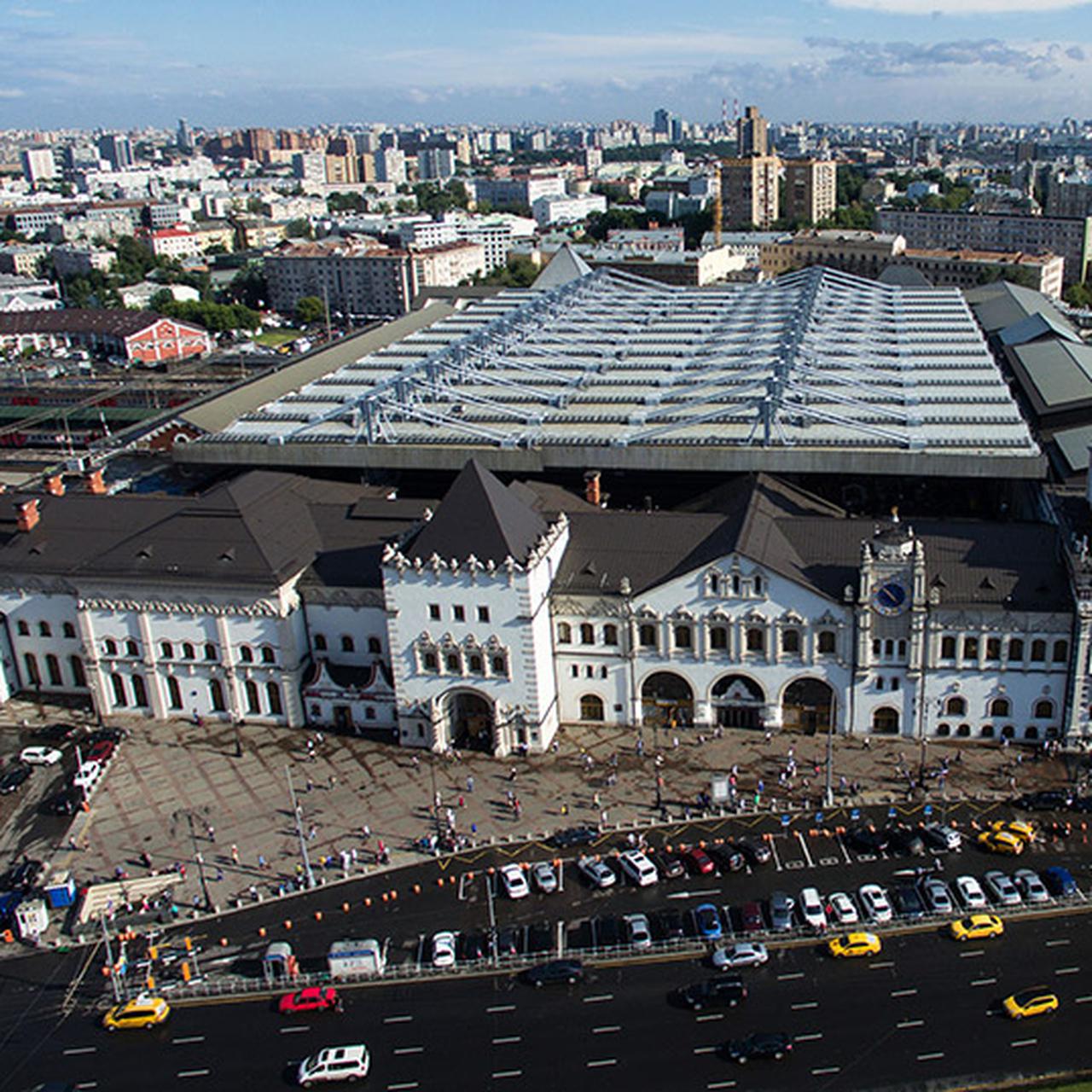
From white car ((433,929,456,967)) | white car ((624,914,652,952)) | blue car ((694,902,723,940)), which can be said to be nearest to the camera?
white car ((433,929,456,967))

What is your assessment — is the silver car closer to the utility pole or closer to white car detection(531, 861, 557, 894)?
white car detection(531, 861, 557, 894)

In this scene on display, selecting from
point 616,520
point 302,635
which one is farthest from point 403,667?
point 616,520

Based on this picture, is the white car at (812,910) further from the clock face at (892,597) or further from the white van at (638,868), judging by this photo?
the clock face at (892,597)

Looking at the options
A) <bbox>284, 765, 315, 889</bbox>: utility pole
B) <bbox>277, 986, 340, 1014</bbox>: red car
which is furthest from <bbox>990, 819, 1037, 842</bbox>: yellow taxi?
<bbox>284, 765, 315, 889</bbox>: utility pole

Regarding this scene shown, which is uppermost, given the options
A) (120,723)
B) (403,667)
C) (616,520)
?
(616,520)

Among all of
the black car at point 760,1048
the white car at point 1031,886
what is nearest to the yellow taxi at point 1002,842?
the white car at point 1031,886

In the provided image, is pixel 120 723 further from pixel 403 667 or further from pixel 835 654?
pixel 835 654
